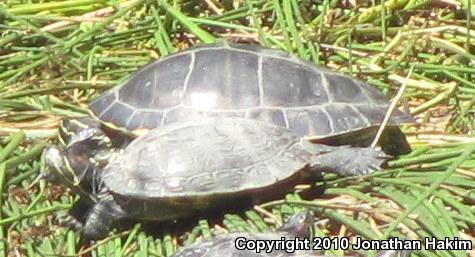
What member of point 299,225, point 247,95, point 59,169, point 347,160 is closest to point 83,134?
point 59,169

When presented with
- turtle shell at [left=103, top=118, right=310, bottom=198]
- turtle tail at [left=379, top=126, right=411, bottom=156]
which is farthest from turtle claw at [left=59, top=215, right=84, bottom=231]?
turtle tail at [left=379, top=126, right=411, bottom=156]

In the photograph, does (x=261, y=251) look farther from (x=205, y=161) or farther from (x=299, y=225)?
(x=205, y=161)

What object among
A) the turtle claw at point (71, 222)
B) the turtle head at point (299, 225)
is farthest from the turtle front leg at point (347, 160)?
the turtle claw at point (71, 222)

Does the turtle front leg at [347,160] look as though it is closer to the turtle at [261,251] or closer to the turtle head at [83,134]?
the turtle at [261,251]

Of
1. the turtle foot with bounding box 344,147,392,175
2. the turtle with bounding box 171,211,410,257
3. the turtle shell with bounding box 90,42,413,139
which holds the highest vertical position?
the turtle shell with bounding box 90,42,413,139

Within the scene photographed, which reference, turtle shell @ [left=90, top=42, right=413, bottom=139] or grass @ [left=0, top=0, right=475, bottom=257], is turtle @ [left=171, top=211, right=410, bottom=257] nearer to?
grass @ [left=0, top=0, right=475, bottom=257]

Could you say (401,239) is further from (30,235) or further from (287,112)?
(30,235)

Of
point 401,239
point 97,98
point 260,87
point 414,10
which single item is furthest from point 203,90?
point 414,10
